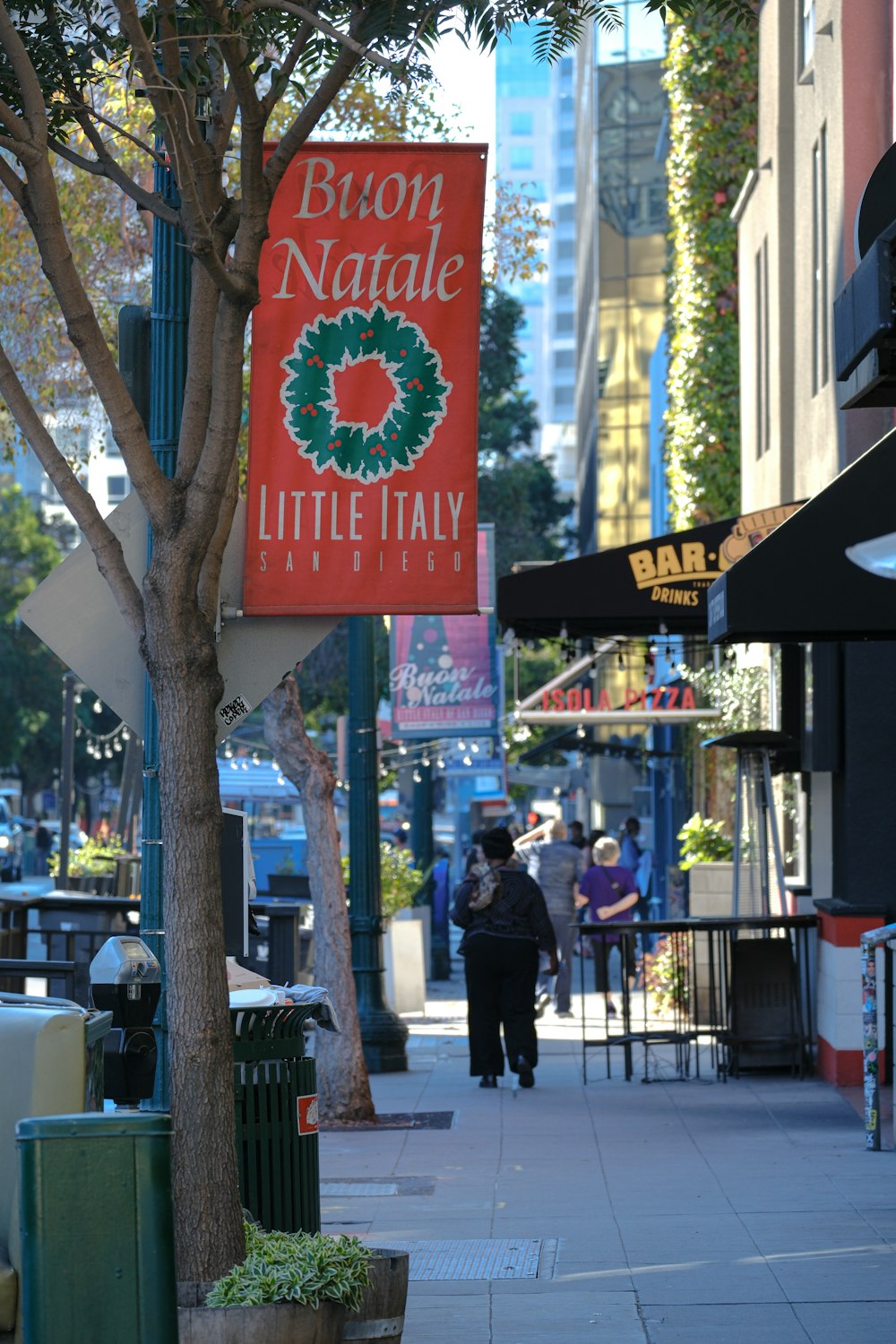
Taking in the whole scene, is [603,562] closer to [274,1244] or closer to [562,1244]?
[562,1244]

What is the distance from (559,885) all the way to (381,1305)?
1295 cm

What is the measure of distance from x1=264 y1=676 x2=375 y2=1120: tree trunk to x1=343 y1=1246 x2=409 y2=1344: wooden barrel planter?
6.28 m

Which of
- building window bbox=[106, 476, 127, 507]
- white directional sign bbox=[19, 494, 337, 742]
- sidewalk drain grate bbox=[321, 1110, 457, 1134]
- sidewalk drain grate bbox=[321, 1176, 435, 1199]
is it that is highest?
building window bbox=[106, 476, 127, 507]

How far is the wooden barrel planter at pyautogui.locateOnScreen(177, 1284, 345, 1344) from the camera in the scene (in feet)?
17.2

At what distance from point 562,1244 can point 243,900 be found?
6.52 ft

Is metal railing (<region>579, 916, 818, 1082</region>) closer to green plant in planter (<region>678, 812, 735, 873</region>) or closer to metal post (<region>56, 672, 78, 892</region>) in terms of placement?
green plant in planter (<region>678, 812, 735, 873</region>)

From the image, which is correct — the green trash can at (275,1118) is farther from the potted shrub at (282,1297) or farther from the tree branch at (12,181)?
the tree branch at (12,181)

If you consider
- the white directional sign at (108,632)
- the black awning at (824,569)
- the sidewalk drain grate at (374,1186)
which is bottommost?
the sidewalk drain grate at (374,1186)

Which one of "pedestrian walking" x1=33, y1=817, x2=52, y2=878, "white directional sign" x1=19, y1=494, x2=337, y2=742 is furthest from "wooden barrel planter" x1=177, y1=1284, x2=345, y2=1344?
"pedestrian walking" x1=33, y1=817, x2=52, y2=878

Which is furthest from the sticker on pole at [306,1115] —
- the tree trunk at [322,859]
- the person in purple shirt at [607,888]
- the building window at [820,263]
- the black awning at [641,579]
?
the person in purple shirt at [607,888]

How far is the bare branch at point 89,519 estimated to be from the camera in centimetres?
586

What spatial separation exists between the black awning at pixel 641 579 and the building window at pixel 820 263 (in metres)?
1.45

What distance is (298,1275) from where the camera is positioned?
17.5 ft

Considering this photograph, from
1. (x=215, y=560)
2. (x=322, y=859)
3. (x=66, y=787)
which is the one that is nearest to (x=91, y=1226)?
(x=215, y=560)
